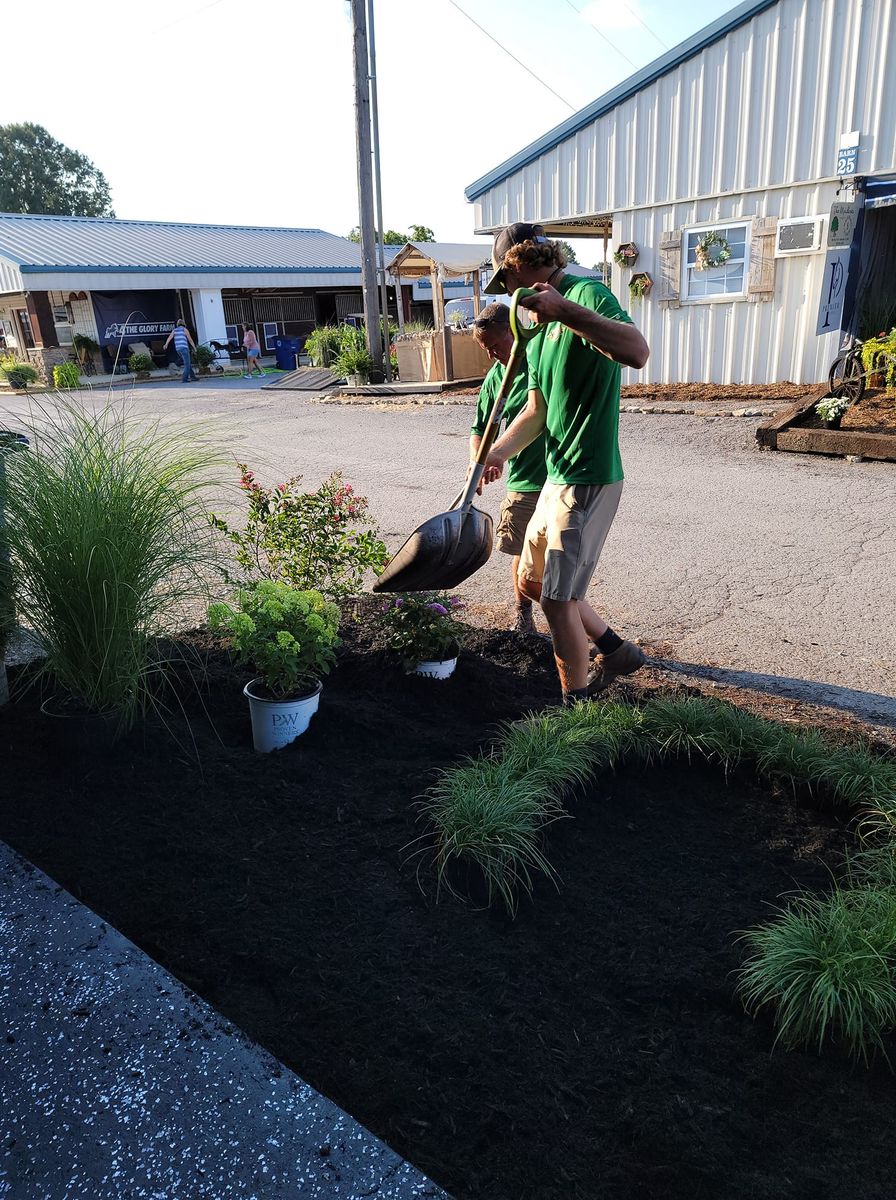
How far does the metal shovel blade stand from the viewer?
3.22 m

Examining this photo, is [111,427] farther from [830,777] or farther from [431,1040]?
[830,777]

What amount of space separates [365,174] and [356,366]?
12.4 ft

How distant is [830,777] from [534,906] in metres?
1.14

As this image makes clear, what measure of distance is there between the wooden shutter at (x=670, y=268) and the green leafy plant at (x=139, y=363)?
17.6 metres

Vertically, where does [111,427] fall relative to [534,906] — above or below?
above

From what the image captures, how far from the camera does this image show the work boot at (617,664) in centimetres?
366

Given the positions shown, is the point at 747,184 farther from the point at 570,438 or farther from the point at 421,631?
the point at 421,631

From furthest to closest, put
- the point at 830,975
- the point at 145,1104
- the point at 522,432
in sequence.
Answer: the point at 522,432
the point at 830,975
the point at 145,1104

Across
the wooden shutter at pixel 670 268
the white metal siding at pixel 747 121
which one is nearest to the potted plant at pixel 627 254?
the wooden shutter at pixel 670 268

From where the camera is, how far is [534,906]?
2.30m

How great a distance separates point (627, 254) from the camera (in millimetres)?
13867

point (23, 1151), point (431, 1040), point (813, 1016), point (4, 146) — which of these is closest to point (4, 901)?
point (23, 1151)

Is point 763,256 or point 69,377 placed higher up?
point 763,256

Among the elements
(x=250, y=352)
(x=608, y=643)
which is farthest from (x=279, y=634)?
(x=250, y=352)
